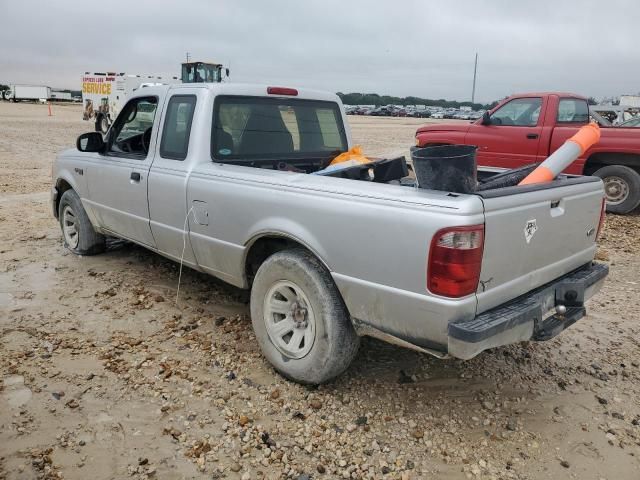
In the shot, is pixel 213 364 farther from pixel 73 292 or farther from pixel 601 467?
pixel 601 467

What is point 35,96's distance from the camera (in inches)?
2726

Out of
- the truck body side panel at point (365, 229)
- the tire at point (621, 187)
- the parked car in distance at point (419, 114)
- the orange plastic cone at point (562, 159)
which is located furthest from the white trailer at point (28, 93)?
the orange plastic cone at point (562, 159)

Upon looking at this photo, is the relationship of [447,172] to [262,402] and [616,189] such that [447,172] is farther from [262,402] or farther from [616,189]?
[616,189]

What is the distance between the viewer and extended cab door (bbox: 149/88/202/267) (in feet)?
13.0

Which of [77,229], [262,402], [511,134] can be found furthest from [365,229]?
[511,134]

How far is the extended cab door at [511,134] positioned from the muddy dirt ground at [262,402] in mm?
4796

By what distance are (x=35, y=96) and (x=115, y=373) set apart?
77203mm

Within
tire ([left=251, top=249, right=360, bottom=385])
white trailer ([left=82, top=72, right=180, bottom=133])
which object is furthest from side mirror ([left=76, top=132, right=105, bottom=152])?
white trailer ([left=82, top=72, right=180, bottom=133])

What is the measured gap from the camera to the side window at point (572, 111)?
888 centimetres

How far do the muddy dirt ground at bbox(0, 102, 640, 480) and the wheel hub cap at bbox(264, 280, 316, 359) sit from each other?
0.26 metres

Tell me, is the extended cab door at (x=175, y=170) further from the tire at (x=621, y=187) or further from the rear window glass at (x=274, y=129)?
the tire at (x=621, y=187)

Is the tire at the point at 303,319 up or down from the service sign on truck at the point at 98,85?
down

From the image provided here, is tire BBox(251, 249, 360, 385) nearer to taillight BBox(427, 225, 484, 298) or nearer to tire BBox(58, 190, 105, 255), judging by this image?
taillight BBox(427, 225, 484, 298)

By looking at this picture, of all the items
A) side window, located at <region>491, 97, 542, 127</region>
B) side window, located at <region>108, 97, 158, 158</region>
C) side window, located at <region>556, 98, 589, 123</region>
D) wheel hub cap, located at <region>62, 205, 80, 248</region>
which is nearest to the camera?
side window, located at <region>108, 97, 158, 158</region>
